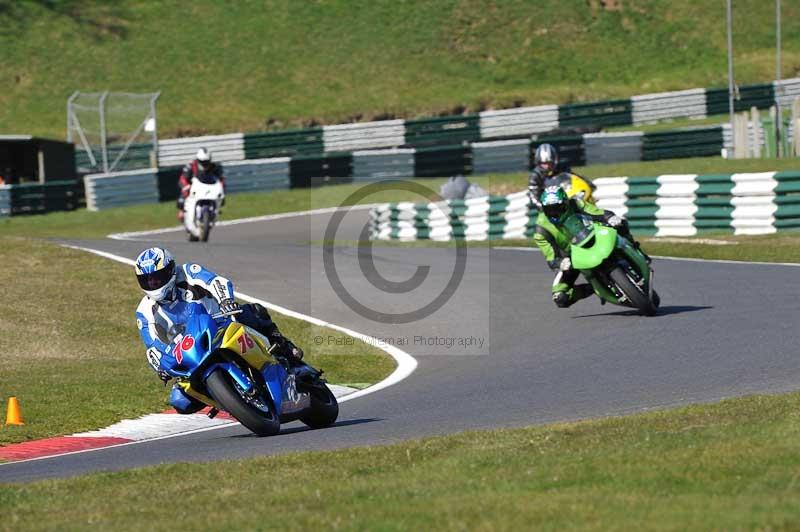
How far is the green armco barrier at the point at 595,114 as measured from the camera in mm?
42406

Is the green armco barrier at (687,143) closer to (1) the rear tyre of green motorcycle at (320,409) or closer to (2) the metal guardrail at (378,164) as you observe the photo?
(2) the metal guardrail at (378,164)

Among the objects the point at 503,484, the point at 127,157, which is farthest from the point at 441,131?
the point at 503,484

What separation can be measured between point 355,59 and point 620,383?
40.6 metres

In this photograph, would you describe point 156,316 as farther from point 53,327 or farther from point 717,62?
point 717,62

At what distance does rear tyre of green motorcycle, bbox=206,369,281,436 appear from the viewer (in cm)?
944

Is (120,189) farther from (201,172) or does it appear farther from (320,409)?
(320,409)

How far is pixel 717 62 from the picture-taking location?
51.8 meters

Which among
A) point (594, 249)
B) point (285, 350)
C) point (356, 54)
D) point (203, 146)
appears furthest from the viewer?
point (356, 54)

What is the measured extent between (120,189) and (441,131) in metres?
10.1

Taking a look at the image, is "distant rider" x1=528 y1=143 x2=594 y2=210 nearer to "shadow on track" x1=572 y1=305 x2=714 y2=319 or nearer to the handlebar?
"shadow on track" x1=572 y1=305 x2=714 y2=319

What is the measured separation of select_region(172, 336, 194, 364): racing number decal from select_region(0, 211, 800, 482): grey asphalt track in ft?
2.18

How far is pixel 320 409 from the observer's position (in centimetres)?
1046

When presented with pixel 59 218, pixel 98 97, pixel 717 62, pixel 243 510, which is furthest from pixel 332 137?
pixel 243 510

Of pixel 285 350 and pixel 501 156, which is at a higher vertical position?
pixel 501 156
